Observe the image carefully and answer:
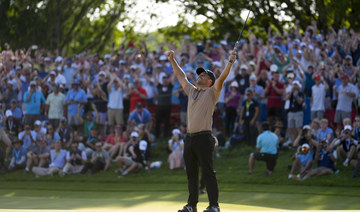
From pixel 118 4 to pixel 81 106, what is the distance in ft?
33.4

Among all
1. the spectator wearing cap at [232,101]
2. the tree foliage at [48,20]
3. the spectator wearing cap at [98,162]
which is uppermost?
the tree foliage at [48,20]

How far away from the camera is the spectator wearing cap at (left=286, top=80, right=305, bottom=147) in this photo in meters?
17.7

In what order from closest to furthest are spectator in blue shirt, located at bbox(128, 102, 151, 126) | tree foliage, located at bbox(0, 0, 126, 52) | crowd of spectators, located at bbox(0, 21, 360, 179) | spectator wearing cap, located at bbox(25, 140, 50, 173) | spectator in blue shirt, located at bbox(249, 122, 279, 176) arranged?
spectator in blue shirt, located at bbox(249, 122, 279, 176), crowd of spectators, located at bbox(0, 21, 360, 179), spectator wearing cap, located at bbox(25, 140, 50, 173), spectator in blue shirt, located at bbox(128, 102, 151, 126), tree foliage, located at bbox(0, 0, 126, 52)

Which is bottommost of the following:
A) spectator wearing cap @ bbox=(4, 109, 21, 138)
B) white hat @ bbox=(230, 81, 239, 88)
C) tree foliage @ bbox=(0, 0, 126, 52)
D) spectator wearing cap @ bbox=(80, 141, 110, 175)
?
spectator wearing cap @ bbox=(80, 141, 110, 175)

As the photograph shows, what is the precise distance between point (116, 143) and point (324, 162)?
6203mm

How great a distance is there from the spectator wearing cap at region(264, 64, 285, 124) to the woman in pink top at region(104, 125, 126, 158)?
13.5 feet

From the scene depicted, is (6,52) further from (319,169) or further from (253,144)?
(319,169)

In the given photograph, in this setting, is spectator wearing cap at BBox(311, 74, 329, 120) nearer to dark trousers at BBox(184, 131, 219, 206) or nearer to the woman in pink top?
the woman in pink top

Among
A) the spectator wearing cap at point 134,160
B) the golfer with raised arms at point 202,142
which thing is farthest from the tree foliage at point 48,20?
the golfer with raised arms at point 202,142

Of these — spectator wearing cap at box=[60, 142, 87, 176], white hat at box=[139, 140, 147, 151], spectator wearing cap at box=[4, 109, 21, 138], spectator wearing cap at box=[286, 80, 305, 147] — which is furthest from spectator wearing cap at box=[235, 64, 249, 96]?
spectator wearing cap at box=[4, 109, 21, 138]

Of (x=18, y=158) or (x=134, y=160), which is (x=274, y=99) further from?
(x=18, y=158)

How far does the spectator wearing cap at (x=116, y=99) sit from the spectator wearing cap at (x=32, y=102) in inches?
80.3

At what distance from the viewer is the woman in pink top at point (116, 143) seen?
19233 mm

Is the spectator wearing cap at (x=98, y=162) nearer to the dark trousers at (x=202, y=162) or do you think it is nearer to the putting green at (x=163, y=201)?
the putting green at (x=163, y=201)
